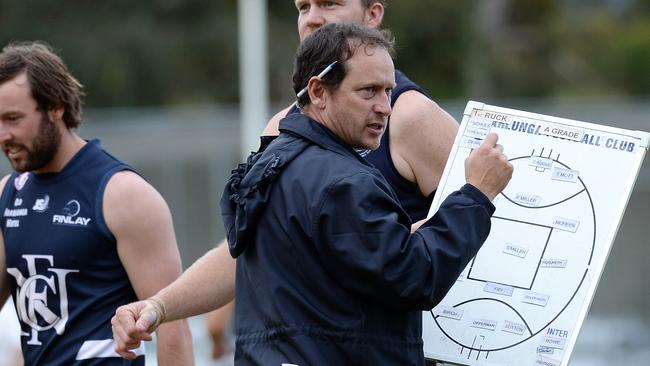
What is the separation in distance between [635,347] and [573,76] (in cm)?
1835

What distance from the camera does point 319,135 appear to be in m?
3.83

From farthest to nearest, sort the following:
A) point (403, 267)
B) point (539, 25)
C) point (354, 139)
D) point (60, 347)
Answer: point (539, 25) → point (60, 347) → point (354, 139) → point (403, 267)

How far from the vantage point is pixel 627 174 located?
4.06 metres

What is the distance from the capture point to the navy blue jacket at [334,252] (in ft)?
11.9

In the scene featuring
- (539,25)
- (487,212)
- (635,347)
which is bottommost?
(635,347)

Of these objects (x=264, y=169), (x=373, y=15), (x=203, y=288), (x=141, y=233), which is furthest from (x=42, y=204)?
(x=264, y=169)

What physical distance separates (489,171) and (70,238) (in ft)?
6.19

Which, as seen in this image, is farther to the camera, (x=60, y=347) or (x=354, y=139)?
(x=60, y=347)

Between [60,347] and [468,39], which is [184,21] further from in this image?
[60,347]

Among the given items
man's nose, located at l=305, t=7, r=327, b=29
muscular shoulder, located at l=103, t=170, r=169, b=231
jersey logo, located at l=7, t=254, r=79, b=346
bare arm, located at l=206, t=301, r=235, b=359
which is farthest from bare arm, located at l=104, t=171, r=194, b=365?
bare arm, located at l=206, t=301, r=235, b=359

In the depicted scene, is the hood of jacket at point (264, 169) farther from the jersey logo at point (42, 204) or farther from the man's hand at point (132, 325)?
the jersey logo at point (42, 204)

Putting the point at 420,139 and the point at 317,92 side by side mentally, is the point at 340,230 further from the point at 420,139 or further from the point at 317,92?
the point at 420,139

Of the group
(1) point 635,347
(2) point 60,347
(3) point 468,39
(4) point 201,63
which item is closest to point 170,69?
(4) point 201,63

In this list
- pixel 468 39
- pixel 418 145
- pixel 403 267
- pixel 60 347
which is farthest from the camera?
pixel 468 39
